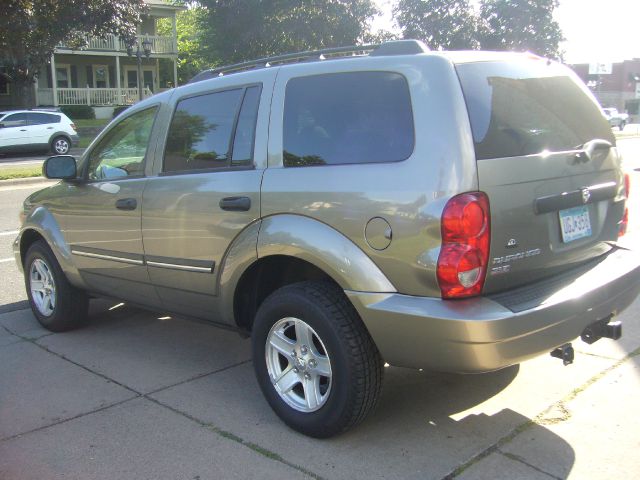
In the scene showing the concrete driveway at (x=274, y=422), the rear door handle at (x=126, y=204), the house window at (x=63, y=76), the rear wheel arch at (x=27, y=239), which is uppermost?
the house window at (x=63, y=76)

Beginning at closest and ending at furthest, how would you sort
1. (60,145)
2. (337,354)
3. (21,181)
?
(337,354), (21,181), (60,145)

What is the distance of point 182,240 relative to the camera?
12.8 ft

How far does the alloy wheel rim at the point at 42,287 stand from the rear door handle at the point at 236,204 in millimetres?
2201

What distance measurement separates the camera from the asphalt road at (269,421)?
3049mm

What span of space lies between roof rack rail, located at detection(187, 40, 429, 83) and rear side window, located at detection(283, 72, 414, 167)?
20 cm

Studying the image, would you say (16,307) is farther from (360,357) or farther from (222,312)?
(360,357)

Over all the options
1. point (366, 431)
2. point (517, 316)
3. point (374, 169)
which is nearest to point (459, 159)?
point (374, 169)

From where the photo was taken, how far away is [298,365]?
337 cm

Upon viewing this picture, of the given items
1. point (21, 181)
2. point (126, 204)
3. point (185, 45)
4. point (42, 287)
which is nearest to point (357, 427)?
point (126, 204)

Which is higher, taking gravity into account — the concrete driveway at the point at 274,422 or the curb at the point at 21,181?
the curb at the point at 21,181

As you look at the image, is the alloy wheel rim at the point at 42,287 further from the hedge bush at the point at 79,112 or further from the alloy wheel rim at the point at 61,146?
the hedge bush at the point at 79,112

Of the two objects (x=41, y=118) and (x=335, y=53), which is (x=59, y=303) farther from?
(x=41, y=118)

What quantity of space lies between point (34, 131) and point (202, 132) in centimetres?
2042

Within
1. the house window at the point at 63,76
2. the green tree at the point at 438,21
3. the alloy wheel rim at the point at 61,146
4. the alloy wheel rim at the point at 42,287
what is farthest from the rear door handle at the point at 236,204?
the green tree at the point at 438,21
